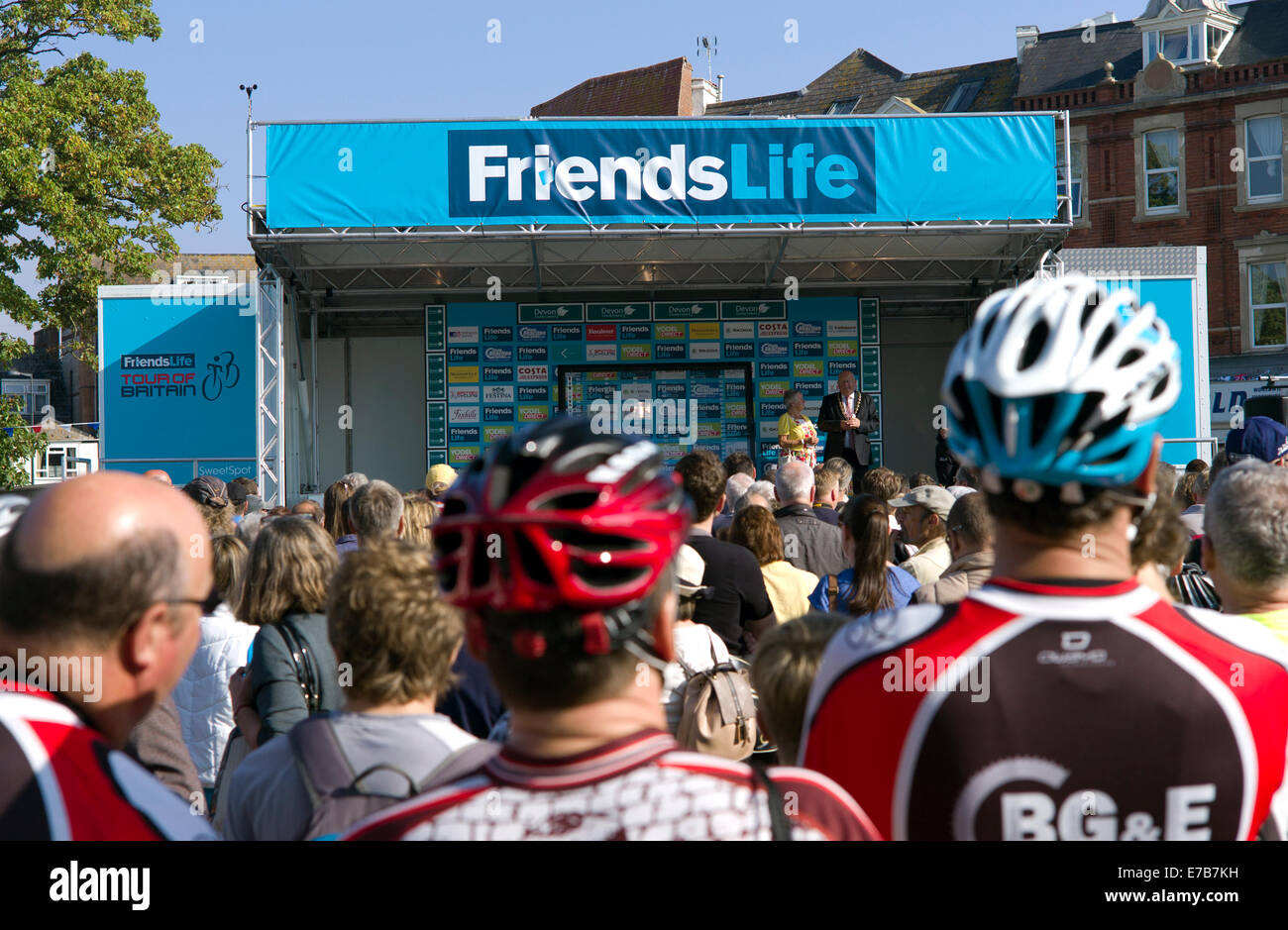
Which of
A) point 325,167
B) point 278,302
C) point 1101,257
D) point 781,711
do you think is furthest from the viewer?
point 1101,257

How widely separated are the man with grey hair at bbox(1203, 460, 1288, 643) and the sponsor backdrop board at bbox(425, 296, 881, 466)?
15.1m

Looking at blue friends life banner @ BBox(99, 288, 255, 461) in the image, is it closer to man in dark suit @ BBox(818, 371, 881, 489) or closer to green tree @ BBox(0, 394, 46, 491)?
green tree @ BBox(0, 394, 46, 491)

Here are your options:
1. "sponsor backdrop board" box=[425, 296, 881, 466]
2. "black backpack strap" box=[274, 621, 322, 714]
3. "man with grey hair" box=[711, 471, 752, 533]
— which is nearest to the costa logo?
"sponsor backdrop board" box=[425, 296, 881, 466]

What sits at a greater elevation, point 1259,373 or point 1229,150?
point 1229,150

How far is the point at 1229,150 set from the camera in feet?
99.0

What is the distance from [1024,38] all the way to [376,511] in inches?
1328

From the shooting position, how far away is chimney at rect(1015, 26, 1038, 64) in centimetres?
3434

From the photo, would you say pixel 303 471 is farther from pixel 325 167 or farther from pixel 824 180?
pixel 824 180

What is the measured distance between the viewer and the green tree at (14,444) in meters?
18.5
